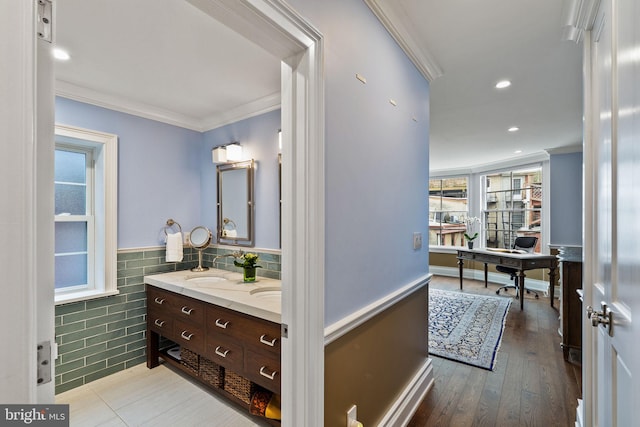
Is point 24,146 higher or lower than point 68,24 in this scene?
lower

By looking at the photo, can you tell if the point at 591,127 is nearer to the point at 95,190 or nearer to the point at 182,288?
the point at 182,288

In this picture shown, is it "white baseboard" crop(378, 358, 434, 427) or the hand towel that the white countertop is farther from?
"white baseboard" crop(378, 358, 434, 427)

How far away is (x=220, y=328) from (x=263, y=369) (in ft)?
1.49

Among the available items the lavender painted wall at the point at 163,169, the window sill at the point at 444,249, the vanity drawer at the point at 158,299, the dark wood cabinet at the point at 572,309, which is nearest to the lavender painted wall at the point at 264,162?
the lavender painted wall at the point at 163,169

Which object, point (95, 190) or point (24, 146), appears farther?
point (95, 190)

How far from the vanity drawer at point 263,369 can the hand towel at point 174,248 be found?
1.45 m

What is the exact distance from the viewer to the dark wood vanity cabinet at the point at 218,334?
5.55 feet

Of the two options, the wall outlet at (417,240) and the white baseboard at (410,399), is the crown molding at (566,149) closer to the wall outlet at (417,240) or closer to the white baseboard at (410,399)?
the wall outlet at (417,240)

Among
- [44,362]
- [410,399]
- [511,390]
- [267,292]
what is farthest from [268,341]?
[511,390]

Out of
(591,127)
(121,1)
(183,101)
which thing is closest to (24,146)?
(121,1)

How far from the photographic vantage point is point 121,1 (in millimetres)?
1426

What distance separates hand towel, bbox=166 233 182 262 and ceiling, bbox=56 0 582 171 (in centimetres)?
117

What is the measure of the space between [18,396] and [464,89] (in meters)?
3.20

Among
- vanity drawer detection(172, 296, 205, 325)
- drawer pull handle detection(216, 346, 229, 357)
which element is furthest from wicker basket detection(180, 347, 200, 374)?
drawer pull handle detection(216, 346, 229, 357)
